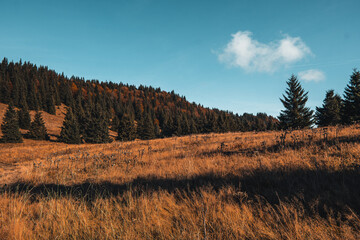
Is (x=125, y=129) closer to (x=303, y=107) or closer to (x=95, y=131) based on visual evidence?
(x=95, y=131)

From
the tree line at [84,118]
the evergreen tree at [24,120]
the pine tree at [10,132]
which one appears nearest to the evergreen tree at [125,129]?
the tree line at [84,118]

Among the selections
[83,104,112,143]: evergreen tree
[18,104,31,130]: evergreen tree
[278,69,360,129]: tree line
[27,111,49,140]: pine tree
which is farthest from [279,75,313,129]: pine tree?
[18,104,31,130]: evergreen tree

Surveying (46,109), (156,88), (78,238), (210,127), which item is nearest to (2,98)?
(46,109)

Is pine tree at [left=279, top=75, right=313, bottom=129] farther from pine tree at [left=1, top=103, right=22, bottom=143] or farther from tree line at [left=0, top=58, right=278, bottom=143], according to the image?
pine tree at [left=1, top=103, right=22, bottom=143]

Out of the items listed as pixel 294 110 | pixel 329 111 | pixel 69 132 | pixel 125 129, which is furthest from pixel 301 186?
pixel 125 129

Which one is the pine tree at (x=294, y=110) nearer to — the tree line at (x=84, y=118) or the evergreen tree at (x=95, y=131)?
the tree line at (x=84, y=118)

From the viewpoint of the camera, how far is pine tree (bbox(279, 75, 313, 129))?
26.9 meters

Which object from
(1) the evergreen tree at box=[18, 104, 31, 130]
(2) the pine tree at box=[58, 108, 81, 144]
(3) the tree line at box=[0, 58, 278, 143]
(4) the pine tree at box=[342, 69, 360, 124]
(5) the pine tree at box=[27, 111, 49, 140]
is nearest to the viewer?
(4) the pine tree at box=[342, 69, 360, 124]

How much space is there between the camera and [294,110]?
89.3 ft

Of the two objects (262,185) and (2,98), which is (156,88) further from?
(262,185)

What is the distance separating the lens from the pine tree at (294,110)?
26.9 meters

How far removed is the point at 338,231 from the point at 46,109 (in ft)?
274

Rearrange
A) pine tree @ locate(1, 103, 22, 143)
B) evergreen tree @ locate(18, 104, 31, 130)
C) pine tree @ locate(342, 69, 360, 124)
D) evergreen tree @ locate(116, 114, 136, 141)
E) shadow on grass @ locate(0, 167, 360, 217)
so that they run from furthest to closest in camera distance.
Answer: evergreen tree @ locate(18, 104, 31, 130)
evergreen tree @ locate(116, 114, 136, 141)
pine tree @ locate(1, 103, 22, 143)
pine tree @ locate(342, 69, 360, 124)
shadow on grass @ locate(0, 167, 360, 217)

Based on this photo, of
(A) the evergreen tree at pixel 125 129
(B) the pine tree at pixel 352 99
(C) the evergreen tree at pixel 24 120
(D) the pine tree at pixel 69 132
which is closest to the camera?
(B) the pine tree at pixel 352 99
